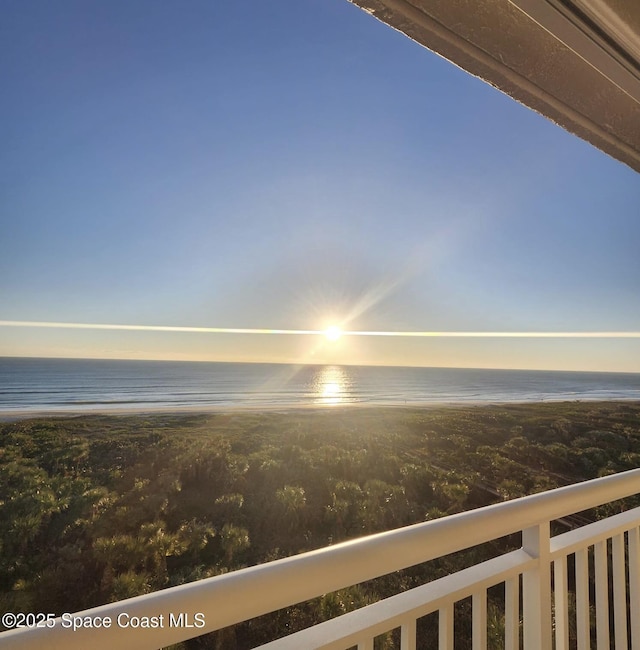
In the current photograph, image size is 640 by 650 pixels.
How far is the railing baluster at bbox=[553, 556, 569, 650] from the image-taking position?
2.79 ft

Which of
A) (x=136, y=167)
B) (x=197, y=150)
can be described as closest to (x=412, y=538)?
(x=197, y=150)

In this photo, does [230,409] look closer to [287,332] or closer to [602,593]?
[602,593]

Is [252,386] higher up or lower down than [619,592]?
lower down

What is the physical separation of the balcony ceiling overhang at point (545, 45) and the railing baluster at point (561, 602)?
36.9 inches

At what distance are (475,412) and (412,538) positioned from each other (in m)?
5.13

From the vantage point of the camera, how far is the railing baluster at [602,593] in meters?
0.93

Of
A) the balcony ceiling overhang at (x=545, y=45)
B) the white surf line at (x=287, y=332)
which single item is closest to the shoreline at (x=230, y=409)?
the white surf line at (x=287, y=332)

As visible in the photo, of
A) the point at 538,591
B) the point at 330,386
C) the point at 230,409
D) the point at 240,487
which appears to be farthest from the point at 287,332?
the point at 538,591

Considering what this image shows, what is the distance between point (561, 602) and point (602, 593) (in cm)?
18

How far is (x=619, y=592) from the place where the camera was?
3.20ft

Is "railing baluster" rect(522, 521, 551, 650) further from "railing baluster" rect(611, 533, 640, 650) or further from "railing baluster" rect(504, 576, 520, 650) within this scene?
"railing baluster" rect(611, 533, 640, 650)

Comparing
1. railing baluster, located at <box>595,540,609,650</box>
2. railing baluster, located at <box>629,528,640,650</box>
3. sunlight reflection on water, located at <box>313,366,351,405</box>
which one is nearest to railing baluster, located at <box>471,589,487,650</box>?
railing baluster, located at <box>595,540,609,650</box>

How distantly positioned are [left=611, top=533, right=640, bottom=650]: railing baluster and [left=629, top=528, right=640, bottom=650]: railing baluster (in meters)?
0.09

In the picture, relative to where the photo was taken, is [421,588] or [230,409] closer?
[421,588]
